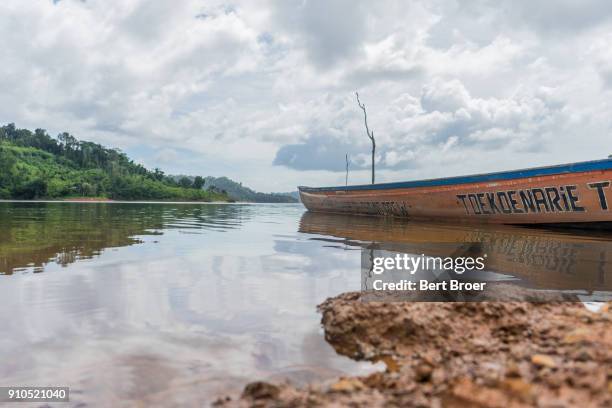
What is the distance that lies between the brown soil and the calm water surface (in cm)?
30

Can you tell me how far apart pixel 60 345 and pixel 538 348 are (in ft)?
10.9

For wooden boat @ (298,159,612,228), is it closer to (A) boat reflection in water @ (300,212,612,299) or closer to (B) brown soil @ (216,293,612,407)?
(A) boat reflection in water @ (300,212,612,299)

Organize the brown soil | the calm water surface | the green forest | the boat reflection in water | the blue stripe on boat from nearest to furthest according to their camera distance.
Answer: the brown soil, the calm water surface, the boat reflection in water, the blue stripe on boat, the green forest

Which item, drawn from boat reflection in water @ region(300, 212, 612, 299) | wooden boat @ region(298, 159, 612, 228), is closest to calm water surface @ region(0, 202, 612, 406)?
boat reflection in water @ region(300, 212, 612, 299)

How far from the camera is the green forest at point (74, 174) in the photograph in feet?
270

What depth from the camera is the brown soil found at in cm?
163

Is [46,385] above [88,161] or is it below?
below

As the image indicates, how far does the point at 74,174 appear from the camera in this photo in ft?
323

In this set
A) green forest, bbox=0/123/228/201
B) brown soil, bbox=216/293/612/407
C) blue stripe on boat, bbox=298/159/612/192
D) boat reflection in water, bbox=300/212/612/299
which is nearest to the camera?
brown soil, bbox=216/293/612/407

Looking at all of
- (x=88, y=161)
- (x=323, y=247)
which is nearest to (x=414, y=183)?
(x=323, y=247)

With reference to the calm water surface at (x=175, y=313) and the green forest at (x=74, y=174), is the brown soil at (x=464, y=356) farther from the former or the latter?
the green forest at (x=74, y=174)

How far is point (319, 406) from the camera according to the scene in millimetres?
1800

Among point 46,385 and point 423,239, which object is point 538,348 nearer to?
point 46,385

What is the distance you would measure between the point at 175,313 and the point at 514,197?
13583 mm
